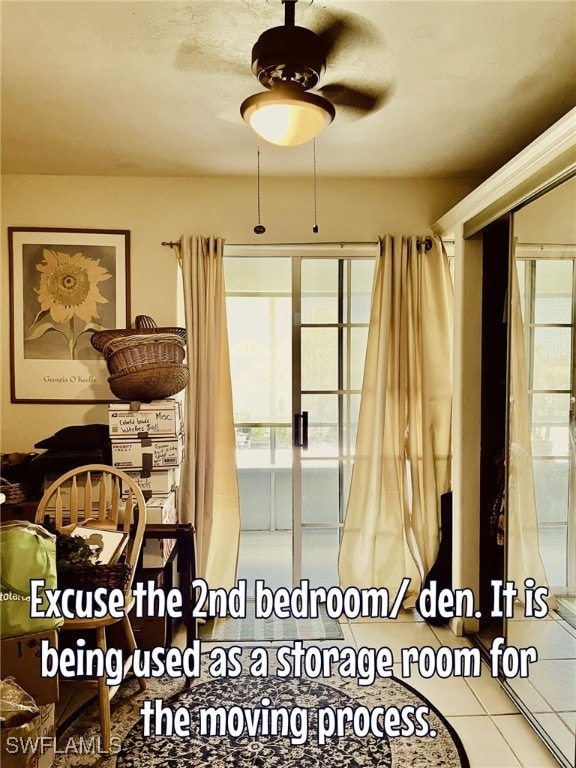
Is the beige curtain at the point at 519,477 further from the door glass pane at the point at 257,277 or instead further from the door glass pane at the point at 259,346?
the door glass pane at the point at 257,277

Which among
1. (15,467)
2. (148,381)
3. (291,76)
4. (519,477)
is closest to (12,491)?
(15,467)

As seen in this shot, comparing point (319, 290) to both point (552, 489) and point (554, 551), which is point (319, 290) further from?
point (554, 551)

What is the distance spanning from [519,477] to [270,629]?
67.0 inches

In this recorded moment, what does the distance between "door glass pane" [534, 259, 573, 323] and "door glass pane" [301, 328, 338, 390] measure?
150 centimetres

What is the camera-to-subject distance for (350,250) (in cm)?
361

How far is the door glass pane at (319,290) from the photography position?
11.9 ft

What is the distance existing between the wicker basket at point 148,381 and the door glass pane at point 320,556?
1.39 meters

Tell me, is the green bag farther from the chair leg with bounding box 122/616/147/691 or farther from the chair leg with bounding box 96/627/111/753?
the chair leg with bounding box 122/616/147/691

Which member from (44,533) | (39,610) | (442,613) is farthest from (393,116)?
(442,613)

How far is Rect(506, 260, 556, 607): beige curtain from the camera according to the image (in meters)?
2.41

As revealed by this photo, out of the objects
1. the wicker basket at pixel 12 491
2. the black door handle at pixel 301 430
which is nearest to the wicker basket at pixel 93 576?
the wicker basket at pixel 12 491

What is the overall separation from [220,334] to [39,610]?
1.94 meters

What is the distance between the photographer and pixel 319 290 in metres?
3.64

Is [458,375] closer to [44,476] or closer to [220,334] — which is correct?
[220,334]
